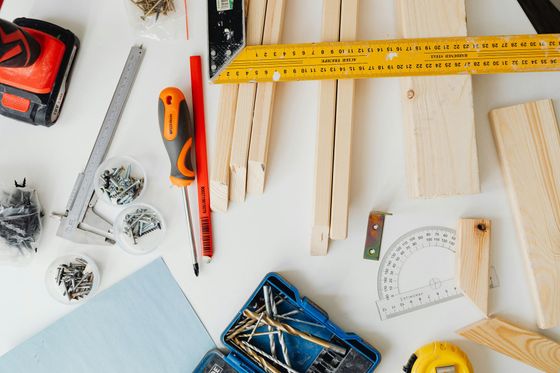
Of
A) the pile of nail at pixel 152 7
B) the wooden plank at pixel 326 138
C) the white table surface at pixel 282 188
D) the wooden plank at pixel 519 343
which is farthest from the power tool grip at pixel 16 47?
the wooden plank at pixel 519 343

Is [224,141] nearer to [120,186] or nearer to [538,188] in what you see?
[120,186]

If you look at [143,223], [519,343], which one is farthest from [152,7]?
[519,343]

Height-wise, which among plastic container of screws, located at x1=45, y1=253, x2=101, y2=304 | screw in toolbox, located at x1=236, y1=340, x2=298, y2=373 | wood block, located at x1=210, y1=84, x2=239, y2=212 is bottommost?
screw in toolbox, located at x1=236, y1=340, x2=298, y2=373

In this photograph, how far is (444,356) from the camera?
1.14 metres

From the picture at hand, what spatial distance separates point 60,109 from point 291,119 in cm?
61

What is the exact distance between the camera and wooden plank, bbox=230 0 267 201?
1184 millimetres

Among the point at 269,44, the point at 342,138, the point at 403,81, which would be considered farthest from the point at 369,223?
the point at 269,44

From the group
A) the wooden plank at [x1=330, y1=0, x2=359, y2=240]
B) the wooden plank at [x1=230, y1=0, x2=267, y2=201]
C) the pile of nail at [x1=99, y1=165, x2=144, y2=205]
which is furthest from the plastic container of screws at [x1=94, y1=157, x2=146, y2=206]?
the wooden plank at [x1=330, y1=0, x2=359, y2=240]

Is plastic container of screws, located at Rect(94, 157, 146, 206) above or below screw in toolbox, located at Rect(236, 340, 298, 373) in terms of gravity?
above

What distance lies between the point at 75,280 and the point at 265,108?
25.7 inches

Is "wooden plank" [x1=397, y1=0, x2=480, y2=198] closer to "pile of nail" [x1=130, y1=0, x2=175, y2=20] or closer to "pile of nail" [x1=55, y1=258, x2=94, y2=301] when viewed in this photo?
"pile of nail" [x1=130, y1=0, x2=175, y2=20]

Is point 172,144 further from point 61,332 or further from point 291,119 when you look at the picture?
point 61,332

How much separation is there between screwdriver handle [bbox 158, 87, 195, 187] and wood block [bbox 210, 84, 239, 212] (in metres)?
0.07

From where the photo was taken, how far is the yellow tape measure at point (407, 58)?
1107mm
